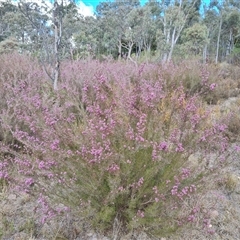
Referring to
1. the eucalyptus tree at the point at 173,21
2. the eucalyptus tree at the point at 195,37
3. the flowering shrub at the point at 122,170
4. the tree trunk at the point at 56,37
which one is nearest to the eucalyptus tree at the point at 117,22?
the eucalyptus tree at the point at 173,21

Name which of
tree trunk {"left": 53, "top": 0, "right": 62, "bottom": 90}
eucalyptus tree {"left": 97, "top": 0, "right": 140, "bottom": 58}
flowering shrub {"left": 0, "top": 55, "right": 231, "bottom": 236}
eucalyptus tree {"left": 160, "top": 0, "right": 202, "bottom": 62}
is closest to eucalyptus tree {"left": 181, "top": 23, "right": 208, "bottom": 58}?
eucalyptus tree {"left": 160, "top": 0, "right": 202, "bottom": 62}

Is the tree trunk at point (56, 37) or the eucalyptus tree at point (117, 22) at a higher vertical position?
→ the eucalyptus tree at point (117, 22)

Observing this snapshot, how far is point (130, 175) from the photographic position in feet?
5.32

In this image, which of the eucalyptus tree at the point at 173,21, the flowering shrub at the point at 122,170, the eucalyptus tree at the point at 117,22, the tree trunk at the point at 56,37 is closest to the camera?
the flowering shrub at the point at 122,170

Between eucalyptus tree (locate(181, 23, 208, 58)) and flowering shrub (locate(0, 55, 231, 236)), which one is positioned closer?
flowering shrub (locate(0, 55, 231, 236))

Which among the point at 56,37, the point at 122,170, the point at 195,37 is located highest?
the point at 195,37

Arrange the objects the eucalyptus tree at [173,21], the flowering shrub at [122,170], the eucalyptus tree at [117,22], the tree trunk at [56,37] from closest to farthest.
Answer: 1. the flowering shrub at [122,170]
2. the tree trunk at [56,37]
3. the eucalyptus tree at [173,21]
4. the eucalyptus tree at [117,22]

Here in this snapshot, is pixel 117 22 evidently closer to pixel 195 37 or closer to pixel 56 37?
pixel 195 37

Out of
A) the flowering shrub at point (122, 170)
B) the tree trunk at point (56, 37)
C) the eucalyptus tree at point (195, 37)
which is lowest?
the flowering shrub at point (122, 170)

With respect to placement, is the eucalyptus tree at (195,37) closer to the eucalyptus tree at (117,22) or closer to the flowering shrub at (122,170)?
the eucalyptus tree at (117,22)

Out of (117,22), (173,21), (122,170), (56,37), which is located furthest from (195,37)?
(122,170)

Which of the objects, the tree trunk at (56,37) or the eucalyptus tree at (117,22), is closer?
the tree trunk at (56,37)

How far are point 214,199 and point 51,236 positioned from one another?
4.42ft

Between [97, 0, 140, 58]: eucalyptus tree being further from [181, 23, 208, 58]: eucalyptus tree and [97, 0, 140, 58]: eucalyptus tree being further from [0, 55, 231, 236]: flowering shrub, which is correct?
[0, 55, 231, 236]: flowering shrub
